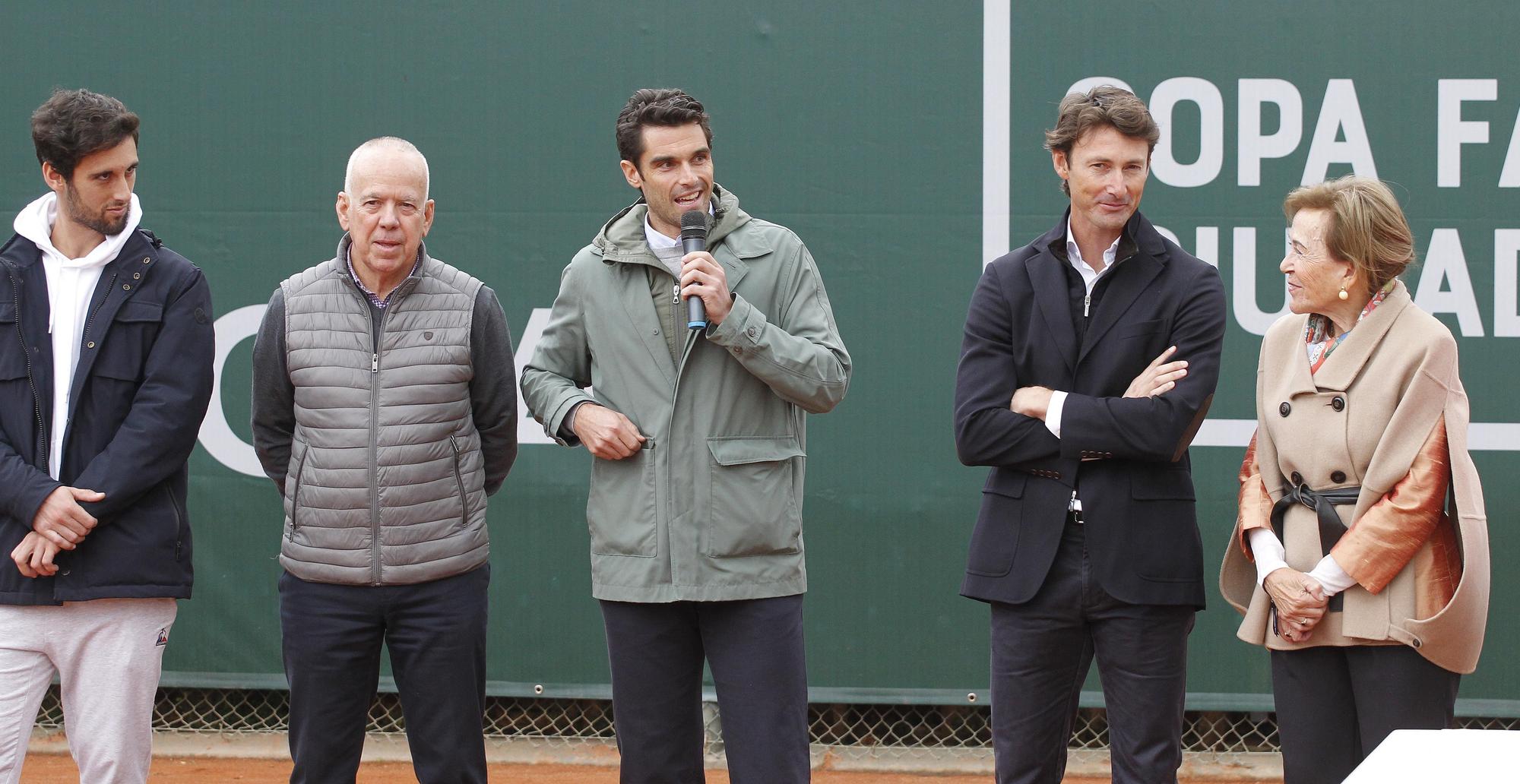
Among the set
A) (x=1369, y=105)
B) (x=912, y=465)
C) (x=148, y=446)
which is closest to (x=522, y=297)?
(x=912, y=465)

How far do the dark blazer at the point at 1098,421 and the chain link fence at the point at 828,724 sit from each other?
1814 millimetres

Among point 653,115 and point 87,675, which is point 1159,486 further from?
point 87,675

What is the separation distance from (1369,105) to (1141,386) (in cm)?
192

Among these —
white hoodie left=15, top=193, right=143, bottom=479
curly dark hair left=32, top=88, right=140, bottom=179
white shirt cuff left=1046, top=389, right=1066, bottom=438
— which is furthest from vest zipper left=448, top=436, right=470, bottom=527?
white shirt cuff left=1046, top=389, right=1066, bottom=438

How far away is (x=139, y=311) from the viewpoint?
303 cm

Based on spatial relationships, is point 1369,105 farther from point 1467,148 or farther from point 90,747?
point 90,747

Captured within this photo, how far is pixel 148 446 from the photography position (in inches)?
117

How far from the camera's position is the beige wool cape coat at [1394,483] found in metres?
2.67

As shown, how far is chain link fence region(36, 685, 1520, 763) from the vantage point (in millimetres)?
4586

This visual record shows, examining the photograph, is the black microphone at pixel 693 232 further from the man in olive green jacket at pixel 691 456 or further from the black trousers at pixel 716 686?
the black trousers at pixel 716 686

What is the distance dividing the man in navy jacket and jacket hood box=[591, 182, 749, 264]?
908 millimetres

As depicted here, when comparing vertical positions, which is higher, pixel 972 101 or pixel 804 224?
pixel 972 101

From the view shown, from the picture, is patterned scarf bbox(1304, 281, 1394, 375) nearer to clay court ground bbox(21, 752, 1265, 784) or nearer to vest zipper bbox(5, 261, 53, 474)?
clay court ground bbox(21, 752, 1265, 784)

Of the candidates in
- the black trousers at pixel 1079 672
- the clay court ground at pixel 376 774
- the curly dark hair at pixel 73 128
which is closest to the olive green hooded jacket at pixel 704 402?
the black trousers at pixel 1079 672
